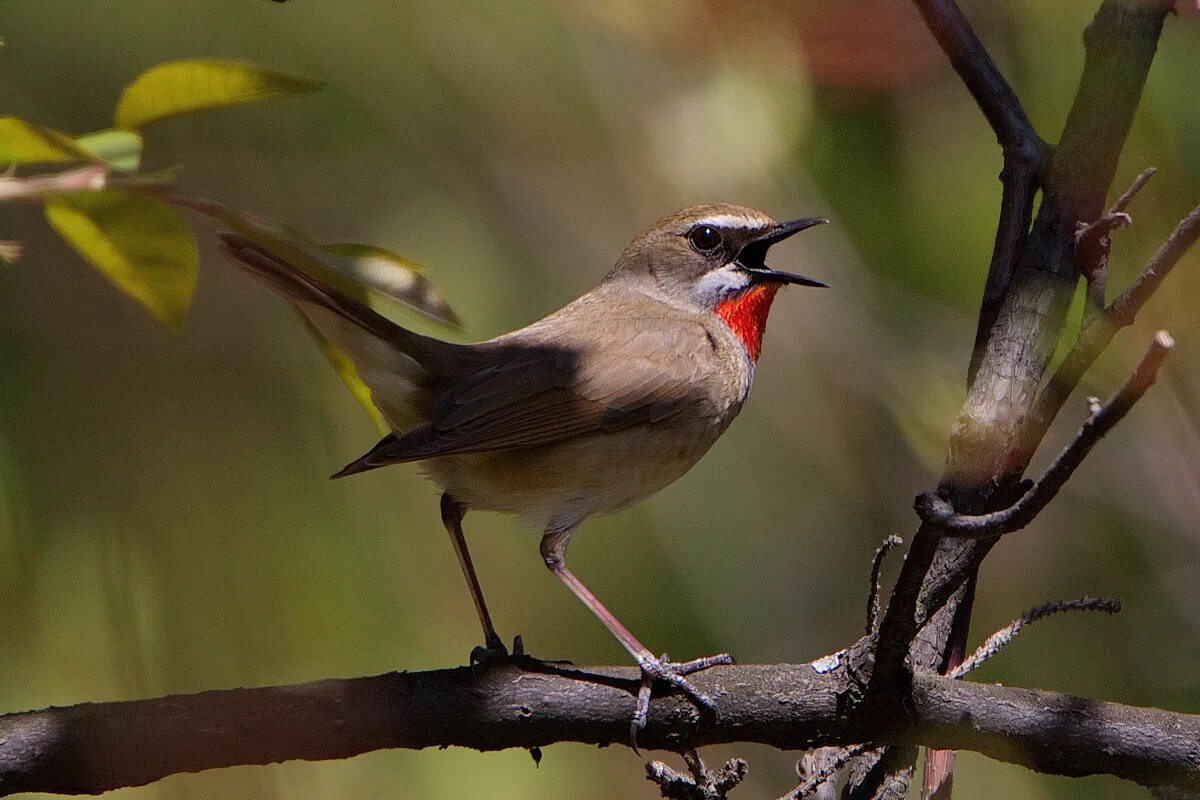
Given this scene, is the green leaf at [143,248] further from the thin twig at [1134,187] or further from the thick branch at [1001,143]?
the thick branch at [1001,143]

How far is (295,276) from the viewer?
10.4 feet

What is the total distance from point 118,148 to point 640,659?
1.83 m

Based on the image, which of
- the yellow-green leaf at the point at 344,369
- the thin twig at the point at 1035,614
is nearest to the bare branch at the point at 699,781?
the thin twig at the point at 1035,614

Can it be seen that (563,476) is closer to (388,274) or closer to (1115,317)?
(388,274)

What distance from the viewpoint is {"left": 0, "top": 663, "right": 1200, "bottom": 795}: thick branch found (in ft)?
7.84

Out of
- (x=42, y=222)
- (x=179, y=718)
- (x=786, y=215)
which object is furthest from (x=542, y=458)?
(x=42, y=222)

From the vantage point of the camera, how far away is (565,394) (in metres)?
3.80

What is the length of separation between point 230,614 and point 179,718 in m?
0.97

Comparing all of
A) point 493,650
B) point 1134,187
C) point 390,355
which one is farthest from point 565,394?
point 1134,187

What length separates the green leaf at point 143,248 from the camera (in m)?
1.63

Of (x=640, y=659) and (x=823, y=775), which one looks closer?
(x=823, y=775)

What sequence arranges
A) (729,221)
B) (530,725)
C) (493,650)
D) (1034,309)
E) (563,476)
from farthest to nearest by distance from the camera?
(729,221) < (563,476) < (493,650) < (530,725) < (1034,309)

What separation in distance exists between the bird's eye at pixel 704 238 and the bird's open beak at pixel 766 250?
0.33ft

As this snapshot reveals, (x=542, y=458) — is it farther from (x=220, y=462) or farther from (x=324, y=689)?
(x=324, y=689)
